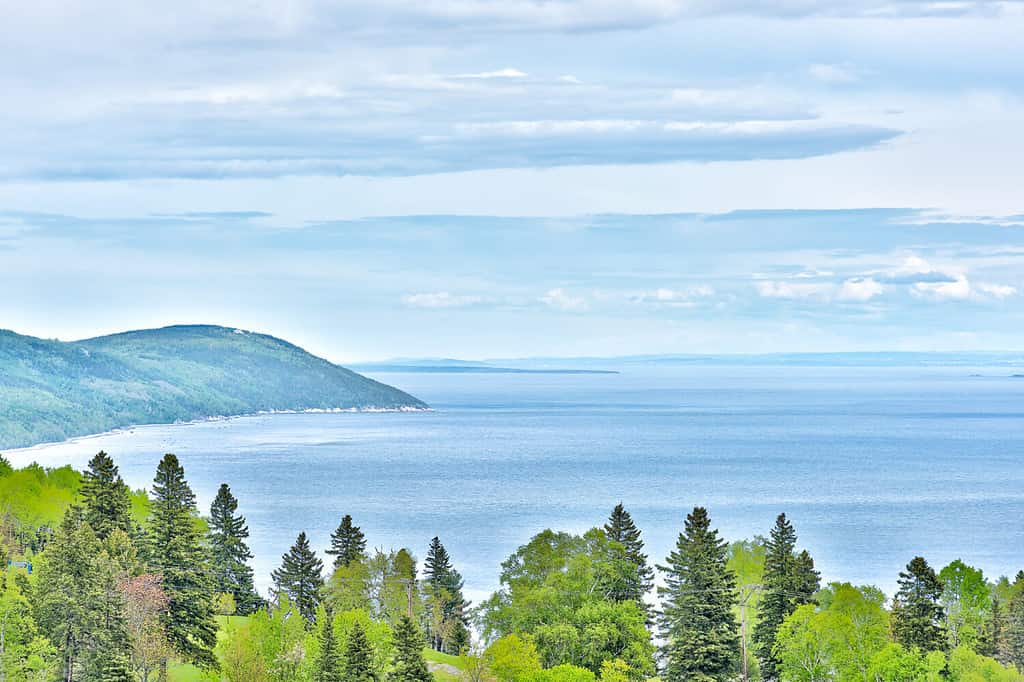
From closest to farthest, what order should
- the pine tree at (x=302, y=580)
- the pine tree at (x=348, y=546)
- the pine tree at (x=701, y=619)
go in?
the pine tree at (x=701, y=619), the pine tree at (x=302, y=580), the pine tree at (x=348, y=546)

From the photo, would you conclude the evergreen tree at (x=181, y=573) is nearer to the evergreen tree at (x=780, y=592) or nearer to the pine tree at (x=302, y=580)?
the pine tree at (x=302, y=580)

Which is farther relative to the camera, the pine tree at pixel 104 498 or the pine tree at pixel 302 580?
the pine tree at pixel 302 580

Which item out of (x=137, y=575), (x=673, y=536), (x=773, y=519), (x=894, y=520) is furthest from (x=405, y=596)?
(x=894, y=520)

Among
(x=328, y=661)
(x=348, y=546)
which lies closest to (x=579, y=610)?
Result: (x=328, y=661)

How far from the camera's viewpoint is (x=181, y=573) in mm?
72688

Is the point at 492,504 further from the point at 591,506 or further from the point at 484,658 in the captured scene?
the point at 484,658

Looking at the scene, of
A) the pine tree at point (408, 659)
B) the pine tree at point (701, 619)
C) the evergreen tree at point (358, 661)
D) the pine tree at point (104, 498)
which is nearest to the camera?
the pine tree at point (408, 659)

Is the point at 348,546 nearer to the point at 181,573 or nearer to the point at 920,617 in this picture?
the point at 181,573

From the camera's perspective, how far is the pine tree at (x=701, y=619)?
68.9 metres

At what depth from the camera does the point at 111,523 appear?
79750mm

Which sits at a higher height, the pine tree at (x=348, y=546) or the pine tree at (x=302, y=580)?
the pine tree at (x=348, y=546)

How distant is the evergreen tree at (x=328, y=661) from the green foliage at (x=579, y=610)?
11876 mm

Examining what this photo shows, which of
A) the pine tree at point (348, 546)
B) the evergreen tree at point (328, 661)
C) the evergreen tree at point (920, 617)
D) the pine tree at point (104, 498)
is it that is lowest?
the evergreen tree at point (328, 661)

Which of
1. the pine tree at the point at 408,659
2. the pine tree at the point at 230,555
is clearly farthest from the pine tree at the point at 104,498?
the pine tree at the point at 408,659
